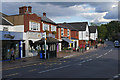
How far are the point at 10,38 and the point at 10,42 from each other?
0.57 meters

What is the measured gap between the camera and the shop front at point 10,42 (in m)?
20.5

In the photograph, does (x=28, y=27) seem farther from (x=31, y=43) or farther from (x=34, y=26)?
(x=31, y=43)

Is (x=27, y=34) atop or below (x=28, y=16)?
below

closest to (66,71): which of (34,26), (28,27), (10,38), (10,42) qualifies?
(10,42)

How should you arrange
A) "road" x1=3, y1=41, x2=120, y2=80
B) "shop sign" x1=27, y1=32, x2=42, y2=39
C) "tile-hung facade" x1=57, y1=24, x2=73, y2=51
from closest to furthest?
"road" x1=3, y1=41, x2=120, y2=80 < "shop sign" x1=27, y1=32, x2=42, y2=39 < "tile-hung facade" x1=57, y1=24, x2=73, y2=51

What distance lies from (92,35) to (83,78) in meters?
72.4

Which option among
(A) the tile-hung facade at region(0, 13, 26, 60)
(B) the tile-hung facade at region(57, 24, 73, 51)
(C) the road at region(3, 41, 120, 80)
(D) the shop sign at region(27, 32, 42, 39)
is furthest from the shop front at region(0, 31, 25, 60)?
(B) the tile-hung facade at region(57, 24, 73, 51)

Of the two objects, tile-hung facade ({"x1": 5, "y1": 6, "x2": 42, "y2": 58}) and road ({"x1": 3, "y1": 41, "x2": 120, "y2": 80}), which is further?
tile-hung facade ({"x1": 5, "y1": 6, "x2": 42, "y2": 58})

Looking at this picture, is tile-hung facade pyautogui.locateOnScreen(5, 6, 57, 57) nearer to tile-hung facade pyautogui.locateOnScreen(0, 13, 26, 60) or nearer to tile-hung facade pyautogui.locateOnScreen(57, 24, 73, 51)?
tile-hung facade pyautogui.locateOnScreen(0, 13, 26, 60)

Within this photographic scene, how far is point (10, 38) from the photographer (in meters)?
21.1

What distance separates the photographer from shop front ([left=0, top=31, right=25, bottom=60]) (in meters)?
20.5

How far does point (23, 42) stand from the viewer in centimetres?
2416

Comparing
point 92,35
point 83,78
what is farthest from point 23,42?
point 92,35

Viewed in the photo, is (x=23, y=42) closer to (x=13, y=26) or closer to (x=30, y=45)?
(x=30, y=45)
